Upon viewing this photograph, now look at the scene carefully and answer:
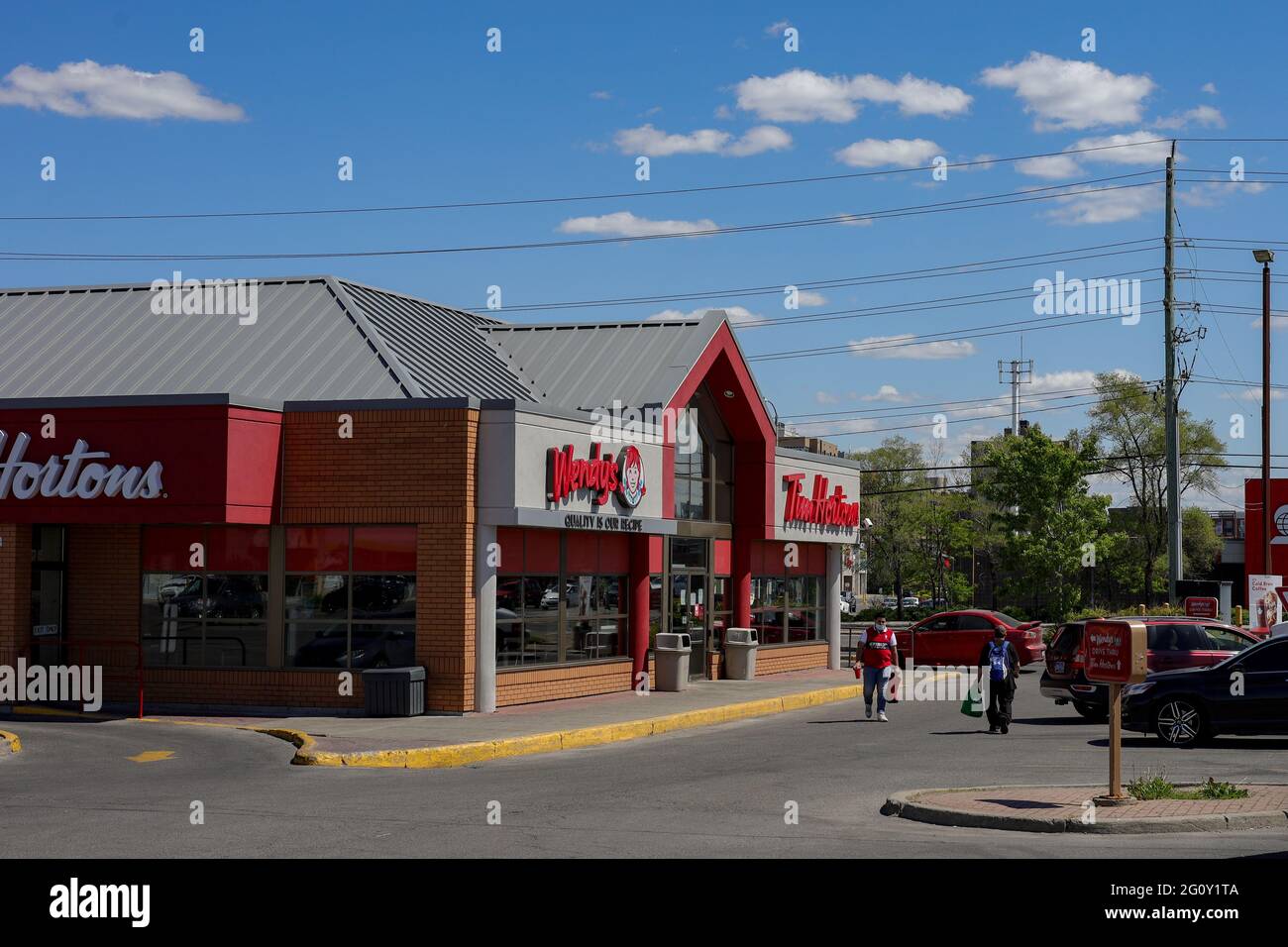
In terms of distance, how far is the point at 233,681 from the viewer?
77.6 ft

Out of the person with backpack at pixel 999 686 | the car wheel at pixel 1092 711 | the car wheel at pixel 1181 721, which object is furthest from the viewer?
the car wheel at pixel 1092 711

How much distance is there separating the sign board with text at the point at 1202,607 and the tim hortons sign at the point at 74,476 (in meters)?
26.0

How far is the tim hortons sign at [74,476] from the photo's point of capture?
73.3 feet

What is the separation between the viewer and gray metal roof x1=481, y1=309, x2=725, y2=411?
2900 centimetres

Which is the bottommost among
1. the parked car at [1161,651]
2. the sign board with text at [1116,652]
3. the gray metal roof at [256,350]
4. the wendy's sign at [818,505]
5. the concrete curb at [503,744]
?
the concrete curb at [503,744]

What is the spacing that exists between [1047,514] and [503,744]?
1954 inches

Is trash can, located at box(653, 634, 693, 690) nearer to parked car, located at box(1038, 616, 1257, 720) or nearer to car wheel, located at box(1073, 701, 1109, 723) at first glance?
parked car, located at box(1038, 616, 1257, 720)

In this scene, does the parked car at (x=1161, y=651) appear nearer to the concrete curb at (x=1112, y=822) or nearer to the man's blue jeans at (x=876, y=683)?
the man's blue jeans at (x=876, y=683)

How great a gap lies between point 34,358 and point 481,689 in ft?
38.1

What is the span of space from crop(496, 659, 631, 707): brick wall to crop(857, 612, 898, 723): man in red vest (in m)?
5.10

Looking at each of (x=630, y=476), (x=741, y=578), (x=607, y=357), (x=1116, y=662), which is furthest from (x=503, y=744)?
(x=741, y=578)

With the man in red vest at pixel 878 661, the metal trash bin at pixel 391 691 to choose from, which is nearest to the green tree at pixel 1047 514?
the man in red vest at pixel 878 661
